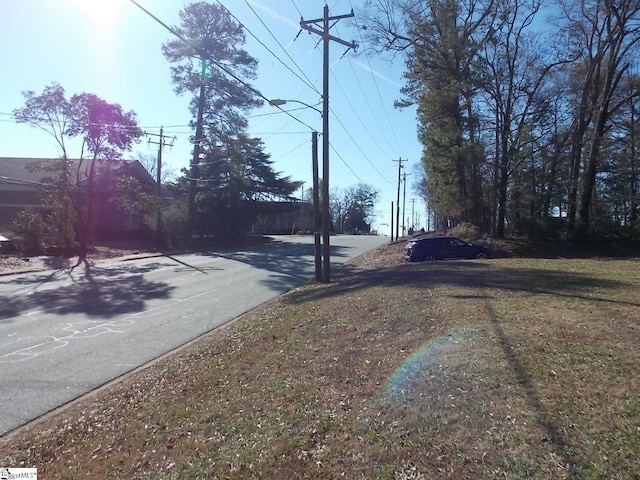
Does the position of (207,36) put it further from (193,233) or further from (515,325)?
(515,325)

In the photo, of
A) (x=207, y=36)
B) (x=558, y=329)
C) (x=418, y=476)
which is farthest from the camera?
(x=207, y=36)

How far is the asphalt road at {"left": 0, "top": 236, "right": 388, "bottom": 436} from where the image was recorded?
253 inches

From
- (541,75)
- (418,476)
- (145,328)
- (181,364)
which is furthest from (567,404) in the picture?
(541,75)

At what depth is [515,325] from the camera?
630cm

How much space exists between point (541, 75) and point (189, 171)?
1189 inches

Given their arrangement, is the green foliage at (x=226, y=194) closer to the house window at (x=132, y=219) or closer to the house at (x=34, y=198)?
the house at (x=34, y=198)

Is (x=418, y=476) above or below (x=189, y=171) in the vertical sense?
below

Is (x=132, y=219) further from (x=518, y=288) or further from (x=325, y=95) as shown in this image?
(x=518, y=288)

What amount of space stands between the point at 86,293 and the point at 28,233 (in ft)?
53.8

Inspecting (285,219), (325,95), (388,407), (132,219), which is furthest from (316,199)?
(285,219)

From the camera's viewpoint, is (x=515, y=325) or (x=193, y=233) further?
(x=193, y=233)

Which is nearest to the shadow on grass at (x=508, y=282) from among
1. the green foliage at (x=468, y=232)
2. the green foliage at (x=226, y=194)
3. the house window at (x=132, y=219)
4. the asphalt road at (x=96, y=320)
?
the asphalt road at (x=96, y=320)
